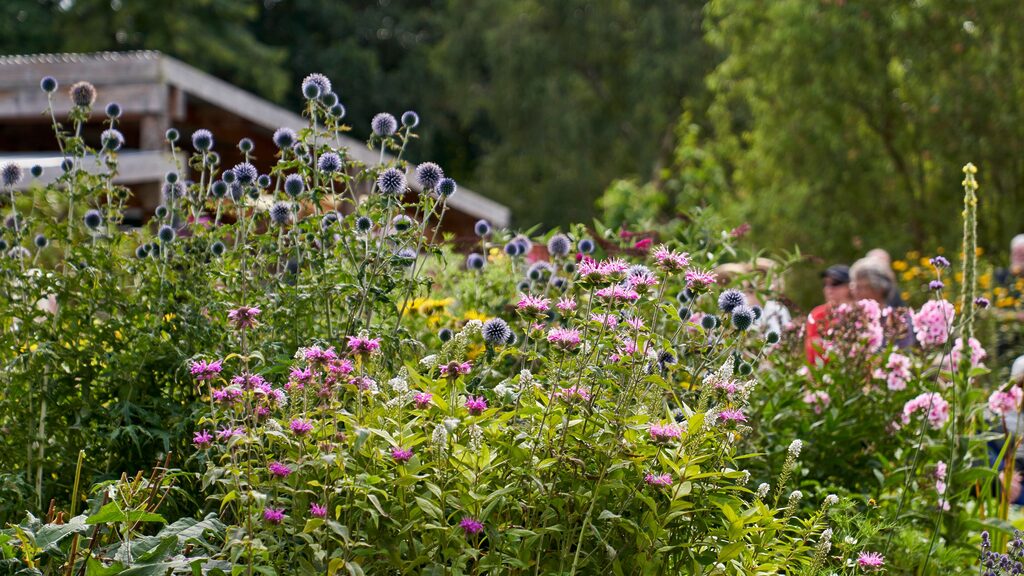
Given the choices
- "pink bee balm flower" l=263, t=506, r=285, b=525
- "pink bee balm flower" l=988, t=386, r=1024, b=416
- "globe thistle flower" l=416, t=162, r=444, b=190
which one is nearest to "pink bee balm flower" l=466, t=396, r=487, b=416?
"pink bee balm flower" l=263, t=506, r=285, b=525

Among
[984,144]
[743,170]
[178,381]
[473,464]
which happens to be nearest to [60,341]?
[178,381]

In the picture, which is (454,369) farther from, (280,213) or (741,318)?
(280,213)

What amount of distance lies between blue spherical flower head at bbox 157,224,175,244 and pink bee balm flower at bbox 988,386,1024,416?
2.98 m

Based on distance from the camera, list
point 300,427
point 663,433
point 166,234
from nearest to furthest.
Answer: point 300,427, point 663,433, point 166,234

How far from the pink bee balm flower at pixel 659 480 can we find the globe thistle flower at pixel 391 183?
1161 mm

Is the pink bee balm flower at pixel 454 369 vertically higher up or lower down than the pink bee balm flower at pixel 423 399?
higher up

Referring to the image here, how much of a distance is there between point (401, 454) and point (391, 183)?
1.09 metres

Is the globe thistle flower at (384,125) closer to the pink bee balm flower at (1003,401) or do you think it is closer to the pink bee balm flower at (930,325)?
the pink bee balm flower at (930,325)

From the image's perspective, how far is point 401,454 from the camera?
247cm

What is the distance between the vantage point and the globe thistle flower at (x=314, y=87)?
12.0 feet

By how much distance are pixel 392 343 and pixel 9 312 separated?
1.13 meters

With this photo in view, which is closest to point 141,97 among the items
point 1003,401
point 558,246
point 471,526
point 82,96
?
point 82,96

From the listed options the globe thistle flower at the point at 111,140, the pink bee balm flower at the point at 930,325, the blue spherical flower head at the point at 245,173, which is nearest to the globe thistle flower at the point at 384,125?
the blue spherical flower head at the point at 245,173

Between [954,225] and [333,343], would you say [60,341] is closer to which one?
[333,343]
